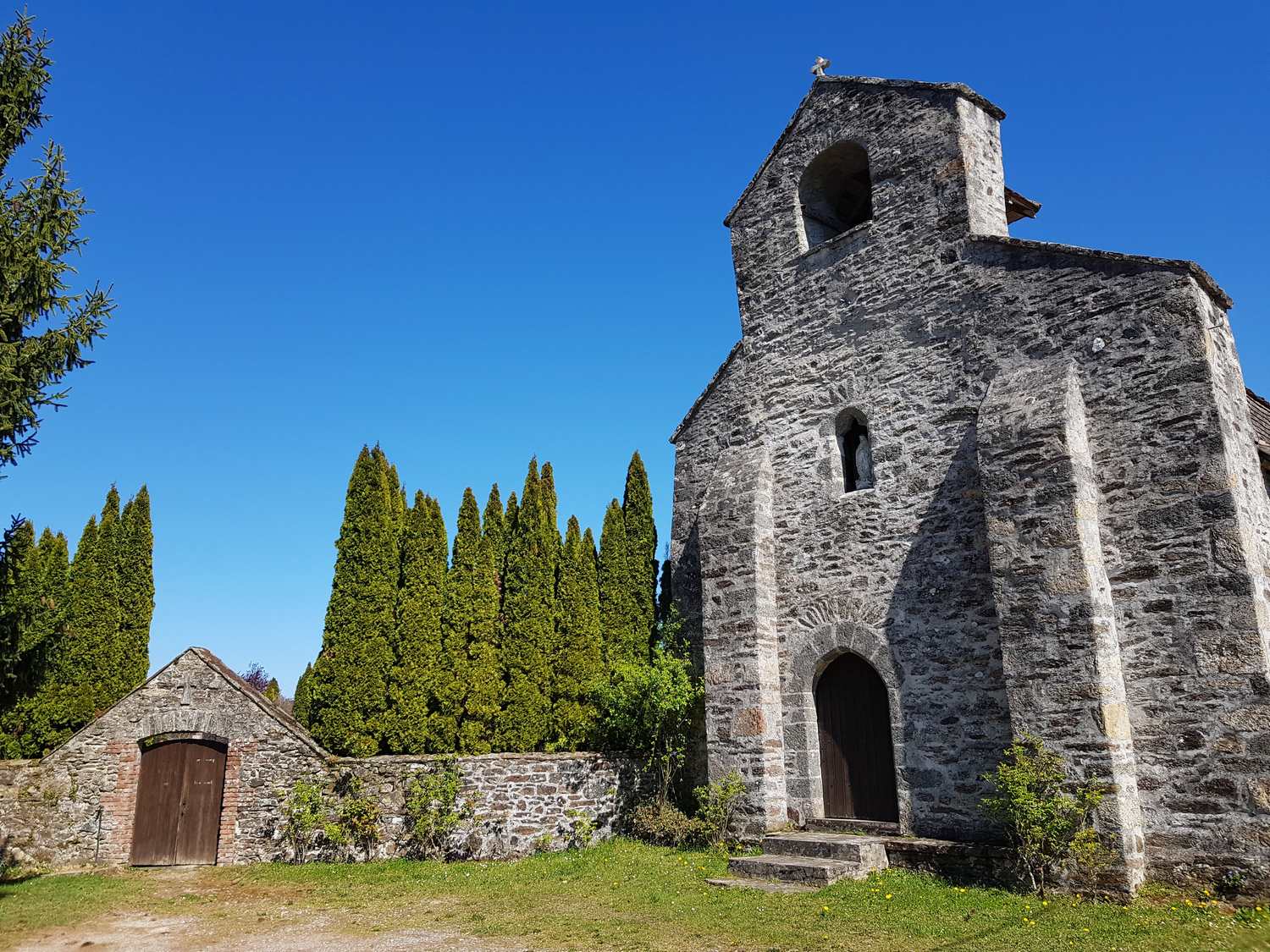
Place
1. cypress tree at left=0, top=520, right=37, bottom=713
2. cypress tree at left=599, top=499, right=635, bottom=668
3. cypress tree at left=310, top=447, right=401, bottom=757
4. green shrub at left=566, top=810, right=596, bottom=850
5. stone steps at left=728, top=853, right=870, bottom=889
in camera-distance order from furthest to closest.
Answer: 1. cypress tree at left=599, top=499, right=635, bottom=668
2. cypress tree at left=310, top=447, right=401, bottom=757
3. green shrub at left=566, top=810, right=596, bottom=850
4. cypress tree at left=0, top=520, right=37, bottom=713
5. stone steps at left=728, top=853, right=870, bottom=889

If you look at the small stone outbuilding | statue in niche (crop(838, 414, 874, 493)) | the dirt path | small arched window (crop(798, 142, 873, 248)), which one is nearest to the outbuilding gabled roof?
the small stone outbuilding

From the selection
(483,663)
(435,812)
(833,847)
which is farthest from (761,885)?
(483,663)

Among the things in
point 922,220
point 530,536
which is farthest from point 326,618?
point 922,220

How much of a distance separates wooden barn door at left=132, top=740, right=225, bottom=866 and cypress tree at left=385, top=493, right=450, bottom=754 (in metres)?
2.41

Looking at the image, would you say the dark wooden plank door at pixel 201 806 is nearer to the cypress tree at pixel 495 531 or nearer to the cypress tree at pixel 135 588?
the cypress tree at pixel 135 588

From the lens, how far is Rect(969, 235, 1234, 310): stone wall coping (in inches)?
337

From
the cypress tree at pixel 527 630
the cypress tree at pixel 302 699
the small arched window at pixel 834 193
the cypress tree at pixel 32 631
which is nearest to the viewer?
the cypress tree at pixel 32 631

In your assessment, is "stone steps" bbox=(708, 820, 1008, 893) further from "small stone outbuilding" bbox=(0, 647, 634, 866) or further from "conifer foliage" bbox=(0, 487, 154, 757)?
"conifer foliage" bbox=(0, 487, 154, 757)

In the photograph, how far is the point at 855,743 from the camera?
1035cm

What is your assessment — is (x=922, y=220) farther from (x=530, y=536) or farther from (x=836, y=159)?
(x=530, y=536)

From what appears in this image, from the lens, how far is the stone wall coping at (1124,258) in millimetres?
8570

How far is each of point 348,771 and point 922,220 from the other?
10650mm

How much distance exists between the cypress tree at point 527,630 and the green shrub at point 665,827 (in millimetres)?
1877

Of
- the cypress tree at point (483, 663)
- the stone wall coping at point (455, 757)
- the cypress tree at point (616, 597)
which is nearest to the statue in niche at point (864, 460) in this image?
the cypress tree at point (616, 597)
